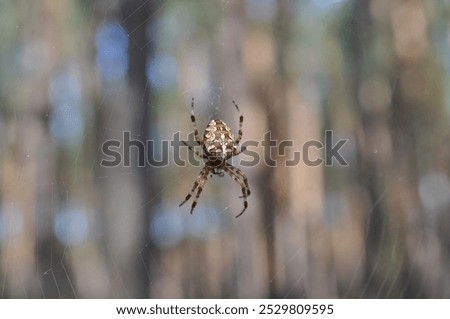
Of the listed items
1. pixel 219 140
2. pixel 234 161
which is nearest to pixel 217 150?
pixel 219 140

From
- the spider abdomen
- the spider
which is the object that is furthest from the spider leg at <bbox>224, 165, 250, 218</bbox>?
the spider abdomen

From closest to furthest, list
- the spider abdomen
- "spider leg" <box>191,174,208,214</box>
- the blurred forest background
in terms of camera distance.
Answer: the blurred forest background < the spider abdomen < "spider leg" <box>191,174,208,214</box>

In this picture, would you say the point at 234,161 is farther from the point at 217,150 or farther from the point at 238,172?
the point at 217,150

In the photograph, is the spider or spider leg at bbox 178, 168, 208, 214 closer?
the spider

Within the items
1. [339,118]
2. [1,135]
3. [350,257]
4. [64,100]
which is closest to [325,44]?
[339,118]

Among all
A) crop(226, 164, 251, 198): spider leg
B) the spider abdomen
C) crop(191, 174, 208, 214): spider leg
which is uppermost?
the spider abdomen

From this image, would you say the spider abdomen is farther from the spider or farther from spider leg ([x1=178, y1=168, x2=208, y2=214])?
spider leg ([x1=178, y1=168, x2=208, y2=214])

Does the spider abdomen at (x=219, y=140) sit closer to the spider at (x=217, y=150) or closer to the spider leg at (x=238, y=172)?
the spider at (x=217, y=150)

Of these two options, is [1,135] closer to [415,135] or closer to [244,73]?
[244,73]
